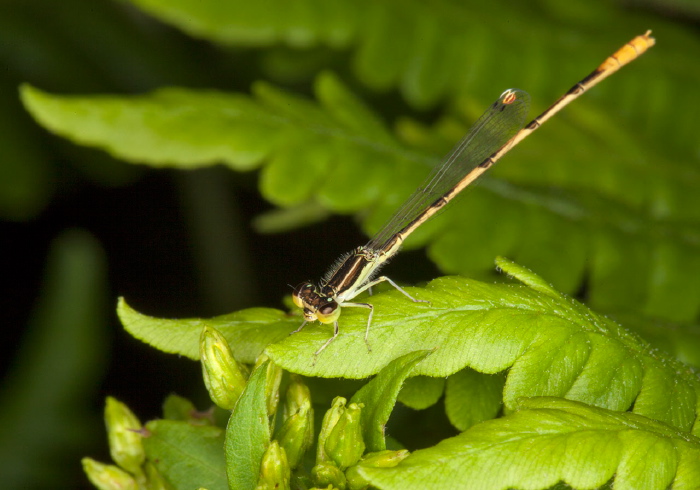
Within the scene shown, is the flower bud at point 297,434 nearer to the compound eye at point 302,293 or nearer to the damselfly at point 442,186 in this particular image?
the damselfly at point 442,186

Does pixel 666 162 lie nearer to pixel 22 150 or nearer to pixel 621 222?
pixel 621 222

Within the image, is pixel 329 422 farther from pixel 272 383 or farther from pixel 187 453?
pixel 187 453

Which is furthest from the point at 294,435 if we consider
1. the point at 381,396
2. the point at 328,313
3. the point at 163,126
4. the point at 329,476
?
the point at 163,126

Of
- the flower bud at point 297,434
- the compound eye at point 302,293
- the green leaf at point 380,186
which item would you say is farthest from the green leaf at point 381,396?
the green leaf at point 380,186

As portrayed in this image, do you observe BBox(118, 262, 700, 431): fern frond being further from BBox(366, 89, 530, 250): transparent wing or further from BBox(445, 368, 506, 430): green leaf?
BBox(366, 89, 530, 250): transparent wing

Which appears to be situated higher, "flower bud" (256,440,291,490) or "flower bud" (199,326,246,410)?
"flower bud" (199,326,246,410)

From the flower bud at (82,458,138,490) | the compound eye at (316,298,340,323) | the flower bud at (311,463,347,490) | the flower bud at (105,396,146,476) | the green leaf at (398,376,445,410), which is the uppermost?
the compound eye at (316,298,340,323)

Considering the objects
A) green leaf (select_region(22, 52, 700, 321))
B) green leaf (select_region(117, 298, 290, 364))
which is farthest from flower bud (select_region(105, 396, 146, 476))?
green leaf (select_region(22, 52, 700, 321))
